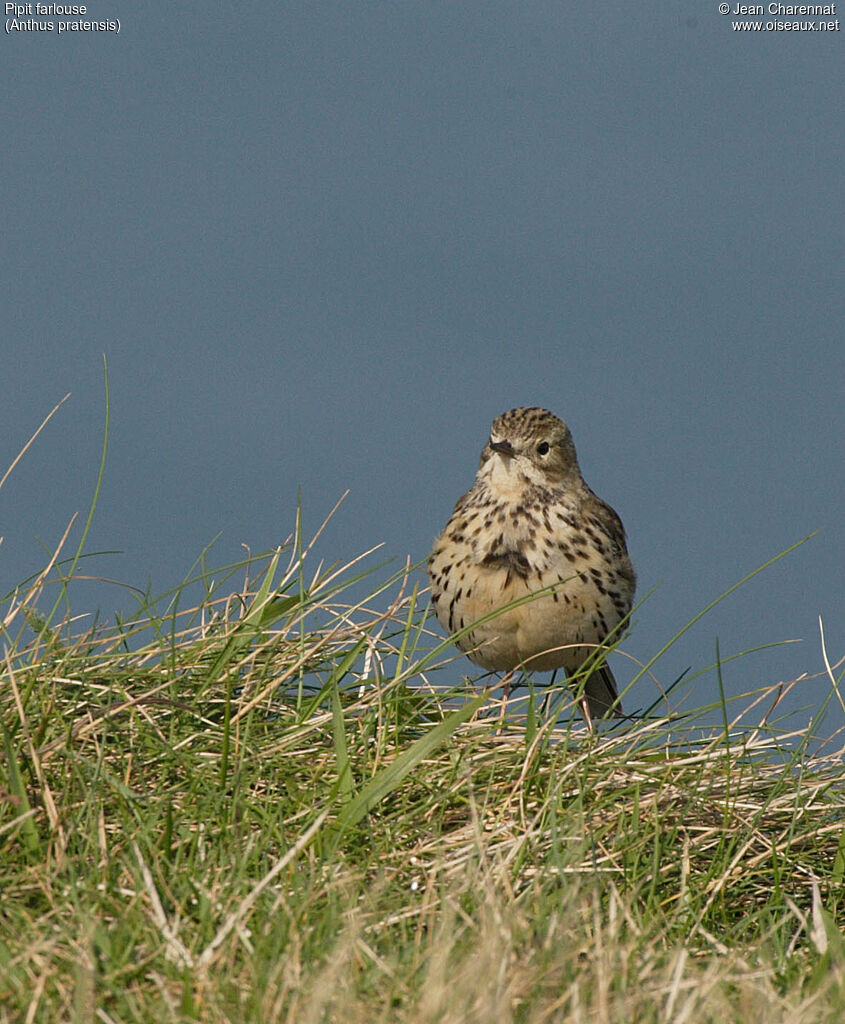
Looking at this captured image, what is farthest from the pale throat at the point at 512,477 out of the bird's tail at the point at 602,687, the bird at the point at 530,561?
the bird's tail at the point at 602,687

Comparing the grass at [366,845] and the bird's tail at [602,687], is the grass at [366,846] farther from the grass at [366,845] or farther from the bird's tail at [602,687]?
the bird's tail at [602,687]

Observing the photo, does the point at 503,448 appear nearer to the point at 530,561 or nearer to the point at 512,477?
the point at 512,477

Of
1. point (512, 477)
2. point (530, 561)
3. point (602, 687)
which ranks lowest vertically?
point (602, 687)

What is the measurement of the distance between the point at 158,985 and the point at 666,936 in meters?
1.82

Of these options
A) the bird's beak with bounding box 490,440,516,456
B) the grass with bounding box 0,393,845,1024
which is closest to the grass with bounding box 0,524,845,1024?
the grass with bounding box 0,393,845,1024

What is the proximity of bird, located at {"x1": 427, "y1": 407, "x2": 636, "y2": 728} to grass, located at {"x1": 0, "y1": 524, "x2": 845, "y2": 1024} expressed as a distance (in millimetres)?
633

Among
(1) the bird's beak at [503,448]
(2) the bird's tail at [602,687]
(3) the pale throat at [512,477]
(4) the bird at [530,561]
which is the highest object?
(1) the bird's beak at [503,448]

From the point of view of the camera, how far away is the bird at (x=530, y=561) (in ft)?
24.1

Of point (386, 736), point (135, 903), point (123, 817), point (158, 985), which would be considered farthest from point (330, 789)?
point (158, 985)

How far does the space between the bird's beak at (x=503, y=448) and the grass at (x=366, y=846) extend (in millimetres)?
1187

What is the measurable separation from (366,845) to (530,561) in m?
2.50

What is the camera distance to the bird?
735cm

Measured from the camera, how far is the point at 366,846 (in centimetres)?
514

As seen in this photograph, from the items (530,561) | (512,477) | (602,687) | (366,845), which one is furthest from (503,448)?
(366,845)
